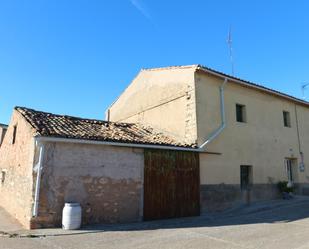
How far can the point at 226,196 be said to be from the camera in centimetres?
1298

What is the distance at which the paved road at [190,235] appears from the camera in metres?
7.19

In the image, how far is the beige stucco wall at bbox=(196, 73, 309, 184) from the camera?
42.2 feet

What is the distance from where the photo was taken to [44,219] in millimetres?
8969

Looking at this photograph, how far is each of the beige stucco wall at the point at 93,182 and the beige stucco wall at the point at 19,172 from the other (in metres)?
0.65

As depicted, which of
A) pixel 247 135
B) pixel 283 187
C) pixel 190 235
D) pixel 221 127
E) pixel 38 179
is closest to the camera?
pixel 190 235

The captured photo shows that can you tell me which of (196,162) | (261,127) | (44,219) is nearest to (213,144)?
(196,162)

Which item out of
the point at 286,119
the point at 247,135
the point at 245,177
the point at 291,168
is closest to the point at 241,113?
the point at 247,135

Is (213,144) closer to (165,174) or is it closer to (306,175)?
(165,174)

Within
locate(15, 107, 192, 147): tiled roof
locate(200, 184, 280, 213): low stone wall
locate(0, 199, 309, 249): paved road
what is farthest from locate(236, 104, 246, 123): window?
locate(0, 199, 309, 249): paved road

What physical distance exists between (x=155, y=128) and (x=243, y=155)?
4450 mm

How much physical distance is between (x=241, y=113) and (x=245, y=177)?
3.17 metres

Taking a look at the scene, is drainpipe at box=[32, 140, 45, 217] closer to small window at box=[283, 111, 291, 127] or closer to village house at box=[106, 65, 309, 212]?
village house at box=[106, 65, 309, 212]

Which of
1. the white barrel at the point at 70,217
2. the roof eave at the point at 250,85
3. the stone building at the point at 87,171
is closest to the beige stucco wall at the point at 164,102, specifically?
the roof eave at the point at 250,85

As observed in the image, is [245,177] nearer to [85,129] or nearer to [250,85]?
[250,85]
